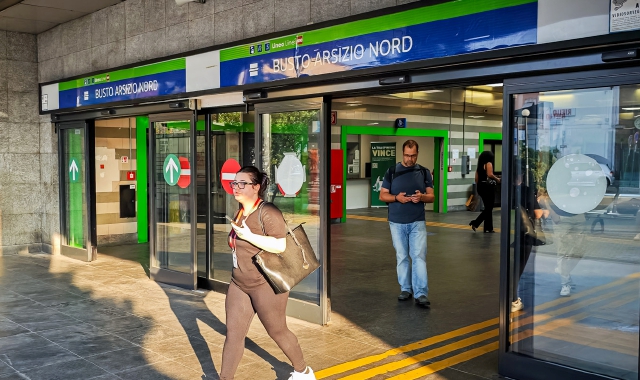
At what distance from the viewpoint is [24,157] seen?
431 inches

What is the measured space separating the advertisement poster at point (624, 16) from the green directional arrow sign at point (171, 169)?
5.51 metres

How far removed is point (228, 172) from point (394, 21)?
126 inches

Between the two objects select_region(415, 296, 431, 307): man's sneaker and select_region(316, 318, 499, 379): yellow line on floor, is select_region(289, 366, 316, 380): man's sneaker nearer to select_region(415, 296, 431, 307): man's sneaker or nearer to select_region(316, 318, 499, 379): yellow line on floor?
select_region(316, 318, 499, 379): yellow line on floor

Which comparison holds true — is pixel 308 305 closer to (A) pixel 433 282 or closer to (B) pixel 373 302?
(B) pixel 373 302

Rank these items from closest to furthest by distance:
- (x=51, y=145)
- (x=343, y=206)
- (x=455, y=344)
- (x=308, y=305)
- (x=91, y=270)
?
(x=455, y=344), (x=308, y=305), (x=91, y=270), (x=51, y=145), (x=343, y=206)

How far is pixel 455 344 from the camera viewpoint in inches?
220

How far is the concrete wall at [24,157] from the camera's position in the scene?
10766mm

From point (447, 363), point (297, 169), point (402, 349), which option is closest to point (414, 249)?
point (297, 169)

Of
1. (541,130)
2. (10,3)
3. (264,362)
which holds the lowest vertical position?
(264,362)

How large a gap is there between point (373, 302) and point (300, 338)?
1572mm

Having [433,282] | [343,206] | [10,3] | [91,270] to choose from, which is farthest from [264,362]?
[343,206]

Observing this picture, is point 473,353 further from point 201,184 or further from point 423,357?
point 201,184

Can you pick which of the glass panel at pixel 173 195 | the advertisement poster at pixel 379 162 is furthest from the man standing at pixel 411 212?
the advertisement poster at pixel 379 162

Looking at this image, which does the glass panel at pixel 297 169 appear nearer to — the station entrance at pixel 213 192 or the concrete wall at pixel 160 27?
the station entrance at pixel 213 192
